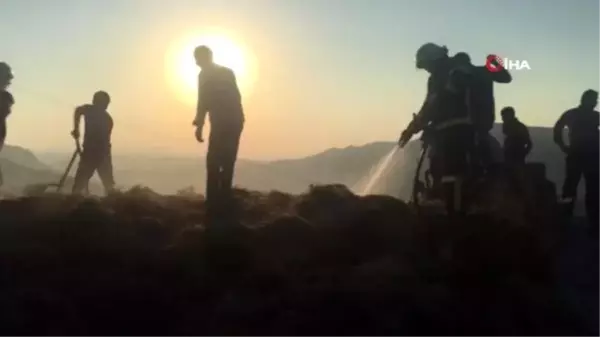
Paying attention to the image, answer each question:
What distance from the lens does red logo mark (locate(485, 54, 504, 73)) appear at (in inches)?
349

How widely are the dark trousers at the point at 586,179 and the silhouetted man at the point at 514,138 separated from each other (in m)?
0.92

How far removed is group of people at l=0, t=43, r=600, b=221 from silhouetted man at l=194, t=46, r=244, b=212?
0.01m

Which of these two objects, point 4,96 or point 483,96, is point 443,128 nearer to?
point 483,96

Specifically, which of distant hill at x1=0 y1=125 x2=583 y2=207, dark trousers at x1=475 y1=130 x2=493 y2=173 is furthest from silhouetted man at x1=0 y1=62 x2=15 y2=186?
dark trousers at x1=475 y1=130 x2=493 y2=173

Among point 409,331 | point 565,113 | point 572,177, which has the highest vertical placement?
point 565,113

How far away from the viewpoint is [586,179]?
41.9 feet

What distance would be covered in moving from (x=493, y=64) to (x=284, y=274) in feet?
11.1

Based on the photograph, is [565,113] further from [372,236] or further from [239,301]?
[239,301]

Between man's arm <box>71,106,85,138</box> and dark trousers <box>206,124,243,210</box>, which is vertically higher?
man's arm <box>71,106,85,138</box>

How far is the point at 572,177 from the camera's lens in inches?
512

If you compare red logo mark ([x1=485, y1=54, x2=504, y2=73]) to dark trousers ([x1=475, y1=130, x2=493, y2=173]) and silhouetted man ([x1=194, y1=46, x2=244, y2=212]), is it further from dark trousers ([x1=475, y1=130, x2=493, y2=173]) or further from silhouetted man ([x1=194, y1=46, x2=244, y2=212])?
silhouetted man ([x1=194, y1=46, x2=244, y2=212])

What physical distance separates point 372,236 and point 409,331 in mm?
2131

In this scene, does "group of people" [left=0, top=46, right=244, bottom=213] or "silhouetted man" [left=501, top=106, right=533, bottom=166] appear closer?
"group of people" [left=0, top=46, right=244, bottom=213]

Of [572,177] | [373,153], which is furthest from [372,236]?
[373,153]
